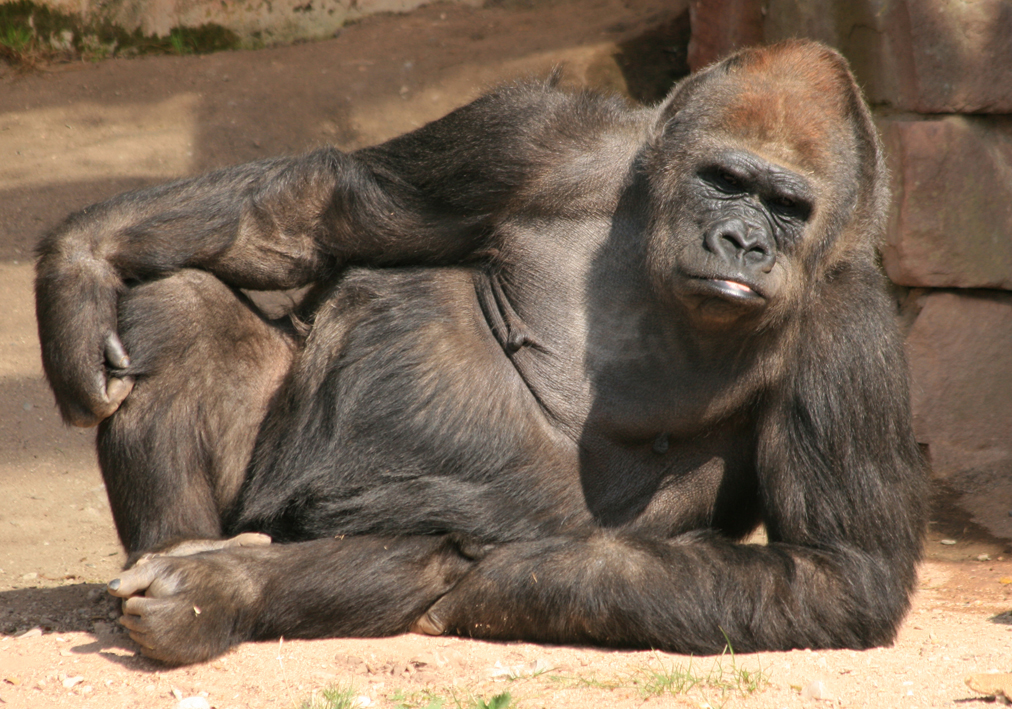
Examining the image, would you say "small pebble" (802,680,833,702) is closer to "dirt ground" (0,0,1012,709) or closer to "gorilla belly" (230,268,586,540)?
"dirt ground" (0,0,1012,709)

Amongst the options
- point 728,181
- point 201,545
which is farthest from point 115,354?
point 728,181

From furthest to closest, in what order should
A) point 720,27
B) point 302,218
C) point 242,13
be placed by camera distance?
point 242,13, point 720,27, point 302,218

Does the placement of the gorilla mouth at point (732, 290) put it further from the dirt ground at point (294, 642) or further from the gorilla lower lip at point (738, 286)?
the dirt ground at point (294, 642)

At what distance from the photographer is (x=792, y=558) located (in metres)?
3.60

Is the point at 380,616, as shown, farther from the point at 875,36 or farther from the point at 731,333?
the point at 875,36

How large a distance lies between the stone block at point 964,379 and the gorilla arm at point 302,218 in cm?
300

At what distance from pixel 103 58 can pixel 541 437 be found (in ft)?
20.6

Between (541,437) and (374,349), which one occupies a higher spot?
(374,349)

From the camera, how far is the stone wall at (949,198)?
566cm

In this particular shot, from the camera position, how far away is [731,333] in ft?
12.1

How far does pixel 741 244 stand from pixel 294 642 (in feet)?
5.98

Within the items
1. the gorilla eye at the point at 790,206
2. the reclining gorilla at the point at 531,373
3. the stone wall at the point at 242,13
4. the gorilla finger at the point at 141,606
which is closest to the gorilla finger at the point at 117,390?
the reclining gorilla at the point at 531,373

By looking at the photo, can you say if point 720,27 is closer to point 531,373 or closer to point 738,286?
point 531,373

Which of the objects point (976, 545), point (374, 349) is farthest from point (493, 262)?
point (976, 545)
